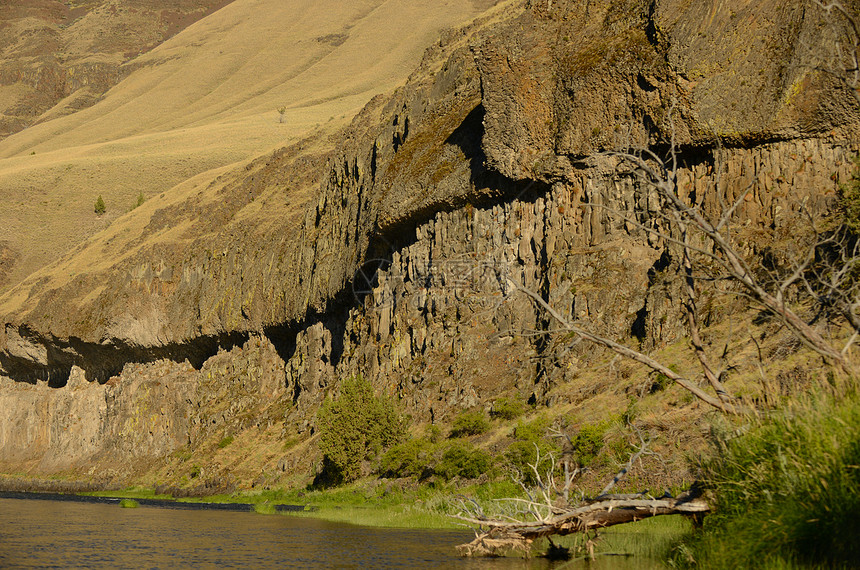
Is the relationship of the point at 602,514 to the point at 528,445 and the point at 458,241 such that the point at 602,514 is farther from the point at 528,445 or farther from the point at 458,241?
the point at 458,241

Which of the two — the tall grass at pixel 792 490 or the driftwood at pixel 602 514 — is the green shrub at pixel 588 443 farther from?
the tall grass at pixel 792 490

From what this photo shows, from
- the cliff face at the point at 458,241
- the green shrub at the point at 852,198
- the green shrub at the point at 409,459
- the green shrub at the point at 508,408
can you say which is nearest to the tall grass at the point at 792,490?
the cliff face at the point at 458,241

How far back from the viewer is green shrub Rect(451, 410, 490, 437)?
52031 mm

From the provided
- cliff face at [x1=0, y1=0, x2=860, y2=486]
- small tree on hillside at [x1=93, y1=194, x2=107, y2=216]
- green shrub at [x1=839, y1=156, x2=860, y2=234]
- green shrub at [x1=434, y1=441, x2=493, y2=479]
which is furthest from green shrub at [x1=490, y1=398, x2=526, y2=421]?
small tree on hillside at [x1=93, y1=194, x2=107, y2=216]

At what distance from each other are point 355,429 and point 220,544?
939 inches

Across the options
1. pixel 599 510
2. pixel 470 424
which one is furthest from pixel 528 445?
pixel 599 510

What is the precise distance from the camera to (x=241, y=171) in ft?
397

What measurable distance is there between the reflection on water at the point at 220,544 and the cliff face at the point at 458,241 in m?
10.5

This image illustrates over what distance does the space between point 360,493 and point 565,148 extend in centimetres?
2444

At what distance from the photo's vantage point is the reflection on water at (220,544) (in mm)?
28516

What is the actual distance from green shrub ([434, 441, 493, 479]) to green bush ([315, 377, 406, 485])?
7.90 metres

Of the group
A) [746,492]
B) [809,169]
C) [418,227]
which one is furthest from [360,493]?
[746,492]

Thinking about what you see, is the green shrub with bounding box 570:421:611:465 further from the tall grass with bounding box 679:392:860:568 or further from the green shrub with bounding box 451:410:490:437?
the tall grass with bounding box 679:392:860:568

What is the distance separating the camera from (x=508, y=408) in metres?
51.0
